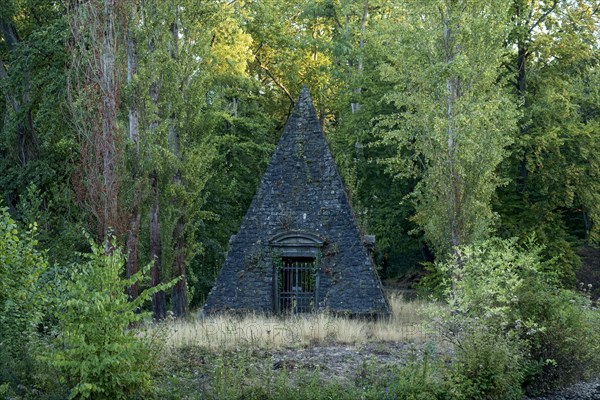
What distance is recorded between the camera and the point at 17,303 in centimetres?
1005

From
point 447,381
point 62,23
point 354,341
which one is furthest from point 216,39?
point 447,381

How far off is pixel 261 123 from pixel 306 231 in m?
Result: 12.5

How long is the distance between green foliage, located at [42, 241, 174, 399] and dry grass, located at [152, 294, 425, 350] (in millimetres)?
3367

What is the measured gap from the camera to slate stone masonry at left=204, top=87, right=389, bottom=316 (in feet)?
55.7

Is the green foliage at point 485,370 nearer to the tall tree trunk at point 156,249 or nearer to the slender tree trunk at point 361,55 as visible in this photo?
the tall tree trunk at point 156,249

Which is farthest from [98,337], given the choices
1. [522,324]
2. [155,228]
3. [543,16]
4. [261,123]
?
[261,123]

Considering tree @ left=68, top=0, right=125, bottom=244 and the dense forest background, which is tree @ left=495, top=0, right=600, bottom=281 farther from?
tree @ left=68, top=0, right=125, bottom=244

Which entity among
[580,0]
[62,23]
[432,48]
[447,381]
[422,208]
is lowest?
[447,381]

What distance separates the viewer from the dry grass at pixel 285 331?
13.3 meters

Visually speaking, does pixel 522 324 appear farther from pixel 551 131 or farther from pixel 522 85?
pixel 522 85

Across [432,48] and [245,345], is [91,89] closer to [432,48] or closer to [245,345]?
[245,345]

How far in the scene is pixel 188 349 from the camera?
501 inches

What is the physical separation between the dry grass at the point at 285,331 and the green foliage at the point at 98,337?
3.37m

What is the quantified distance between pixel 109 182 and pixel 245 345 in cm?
444
